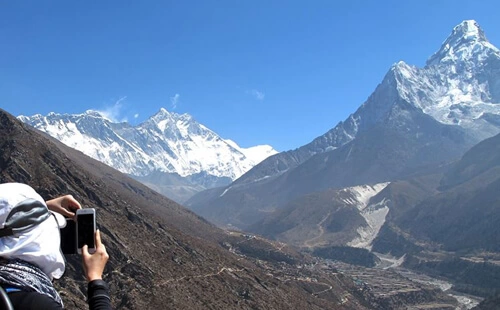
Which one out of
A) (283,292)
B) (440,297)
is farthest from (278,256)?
(283,292)

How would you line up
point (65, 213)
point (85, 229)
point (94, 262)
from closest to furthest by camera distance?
point (94, 262), point (85, 229), point (65, 213)

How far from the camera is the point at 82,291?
69.4 metres

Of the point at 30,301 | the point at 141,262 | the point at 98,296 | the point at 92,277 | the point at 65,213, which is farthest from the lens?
the point at 141,262

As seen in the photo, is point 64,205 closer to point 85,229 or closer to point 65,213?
point 65,213

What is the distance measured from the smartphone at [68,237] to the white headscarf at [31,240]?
33cm

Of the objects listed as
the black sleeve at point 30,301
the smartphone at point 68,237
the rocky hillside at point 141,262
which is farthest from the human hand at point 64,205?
the rocky hillside at point 141,262

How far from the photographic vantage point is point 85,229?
18.2ft

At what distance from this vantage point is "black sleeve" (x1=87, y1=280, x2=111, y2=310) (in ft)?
16.4

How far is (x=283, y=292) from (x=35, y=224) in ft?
365

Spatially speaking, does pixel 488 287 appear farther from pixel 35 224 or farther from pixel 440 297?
pixel 35 224

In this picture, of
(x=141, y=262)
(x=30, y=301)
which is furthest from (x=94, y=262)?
(x=141, y=262)

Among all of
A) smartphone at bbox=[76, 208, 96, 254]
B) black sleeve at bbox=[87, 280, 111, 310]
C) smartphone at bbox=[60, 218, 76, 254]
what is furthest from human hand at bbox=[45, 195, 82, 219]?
black sleeve at bbox=[87, 280, 111, 310]

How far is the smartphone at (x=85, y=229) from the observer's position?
5527 millimetres

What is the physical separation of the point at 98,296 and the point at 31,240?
82 centimetres
